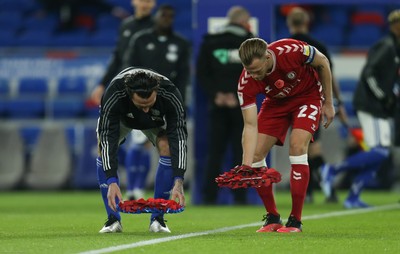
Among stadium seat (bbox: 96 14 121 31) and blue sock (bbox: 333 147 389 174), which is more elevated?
stadium seat (bbox: 96 14 121 31)

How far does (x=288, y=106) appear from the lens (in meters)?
9.11

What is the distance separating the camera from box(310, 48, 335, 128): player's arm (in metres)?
8.86

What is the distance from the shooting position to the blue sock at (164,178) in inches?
346

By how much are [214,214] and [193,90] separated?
8.97ft

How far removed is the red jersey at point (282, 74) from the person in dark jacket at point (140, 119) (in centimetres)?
58

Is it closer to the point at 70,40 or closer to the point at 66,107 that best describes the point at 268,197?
the point at 66,107

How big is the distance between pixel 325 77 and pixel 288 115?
0.47 meters

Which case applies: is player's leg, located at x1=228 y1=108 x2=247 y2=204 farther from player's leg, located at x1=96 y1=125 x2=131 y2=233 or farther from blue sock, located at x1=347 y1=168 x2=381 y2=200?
player's leg, located at x1=96 y1=125 x2=131 y2=233

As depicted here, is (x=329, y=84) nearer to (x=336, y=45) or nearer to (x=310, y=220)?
(x=310, y=220)

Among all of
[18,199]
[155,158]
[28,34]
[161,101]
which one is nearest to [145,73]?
[161,101]

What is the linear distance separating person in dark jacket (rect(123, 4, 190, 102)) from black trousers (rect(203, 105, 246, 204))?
57 cm

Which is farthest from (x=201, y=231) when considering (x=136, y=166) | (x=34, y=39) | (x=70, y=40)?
(x=34, y=39)

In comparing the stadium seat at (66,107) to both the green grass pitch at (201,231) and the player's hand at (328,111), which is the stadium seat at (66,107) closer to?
the green grass pitch at (201,231)

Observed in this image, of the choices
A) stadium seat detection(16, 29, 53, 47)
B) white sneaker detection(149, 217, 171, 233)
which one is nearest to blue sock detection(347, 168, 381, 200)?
white sneaker detection(149, 217, 171, 233)
